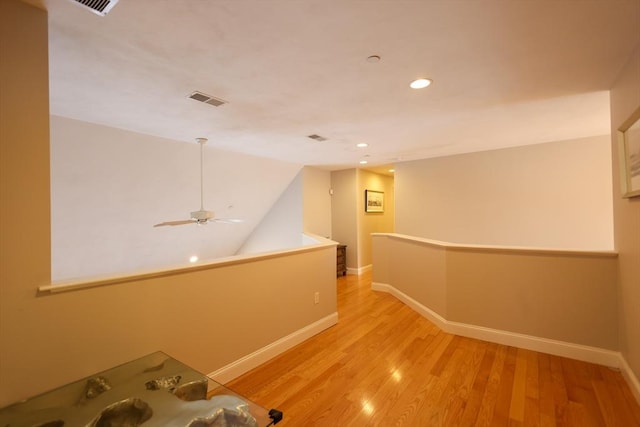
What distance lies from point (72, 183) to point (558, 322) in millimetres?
5365

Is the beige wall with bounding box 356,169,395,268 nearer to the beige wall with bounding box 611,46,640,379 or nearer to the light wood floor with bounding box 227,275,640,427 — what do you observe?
the light wood floor with bounding box 227,275,640,427

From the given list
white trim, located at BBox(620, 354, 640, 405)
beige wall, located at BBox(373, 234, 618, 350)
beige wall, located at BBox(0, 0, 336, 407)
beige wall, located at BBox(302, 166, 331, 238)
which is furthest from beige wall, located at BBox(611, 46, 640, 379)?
beige wall, located at BBox(302, 166, 331, 238)

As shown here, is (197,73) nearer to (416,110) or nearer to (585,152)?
(416,110)

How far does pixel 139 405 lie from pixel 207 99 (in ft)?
7.28

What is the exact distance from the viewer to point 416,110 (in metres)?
2.72

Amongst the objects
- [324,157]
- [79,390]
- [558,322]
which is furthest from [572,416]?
[324,157]

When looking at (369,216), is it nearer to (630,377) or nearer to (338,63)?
(630,377)

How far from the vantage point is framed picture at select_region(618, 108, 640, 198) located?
1.83 metres

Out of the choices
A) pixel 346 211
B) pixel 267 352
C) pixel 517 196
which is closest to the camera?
pixel 267 352

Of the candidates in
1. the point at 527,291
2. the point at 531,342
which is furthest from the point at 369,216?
the point at 531,342

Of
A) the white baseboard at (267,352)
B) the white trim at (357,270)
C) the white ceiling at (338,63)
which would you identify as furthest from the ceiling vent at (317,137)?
the white trim at (357,270)

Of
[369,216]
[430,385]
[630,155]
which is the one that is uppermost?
[630,155]

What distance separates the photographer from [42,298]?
1.44 m

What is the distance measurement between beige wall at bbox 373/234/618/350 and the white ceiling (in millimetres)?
1496
